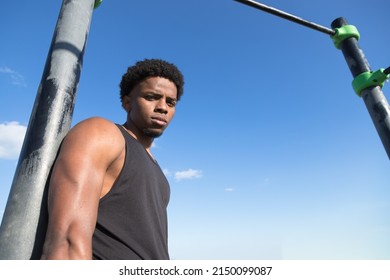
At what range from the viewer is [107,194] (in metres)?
1.48

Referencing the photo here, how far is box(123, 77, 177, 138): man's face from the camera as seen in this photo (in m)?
2.19

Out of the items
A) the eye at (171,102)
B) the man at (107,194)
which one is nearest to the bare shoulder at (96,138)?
the man at (107,194)

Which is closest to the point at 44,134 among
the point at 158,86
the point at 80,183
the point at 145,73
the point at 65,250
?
the point at 80,183

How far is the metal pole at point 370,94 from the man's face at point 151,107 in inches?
75.8

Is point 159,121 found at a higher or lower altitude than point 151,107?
lower

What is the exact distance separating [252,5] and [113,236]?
208 cm

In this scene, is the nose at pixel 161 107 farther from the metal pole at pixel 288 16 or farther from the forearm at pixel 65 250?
the forearm at pixel 65 250

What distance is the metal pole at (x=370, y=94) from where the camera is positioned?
248 centimetres

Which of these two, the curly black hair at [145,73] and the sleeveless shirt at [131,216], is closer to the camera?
the sleeveless shirt at [131,216]

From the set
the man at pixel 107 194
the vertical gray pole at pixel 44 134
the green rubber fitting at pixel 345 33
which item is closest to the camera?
the vertical gray pole at pixel 44 134

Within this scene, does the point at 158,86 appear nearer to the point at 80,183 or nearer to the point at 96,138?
the point at 96,138

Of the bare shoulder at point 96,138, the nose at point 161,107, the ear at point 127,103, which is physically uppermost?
the ear at point 127,103

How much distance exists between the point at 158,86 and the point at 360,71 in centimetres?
209
